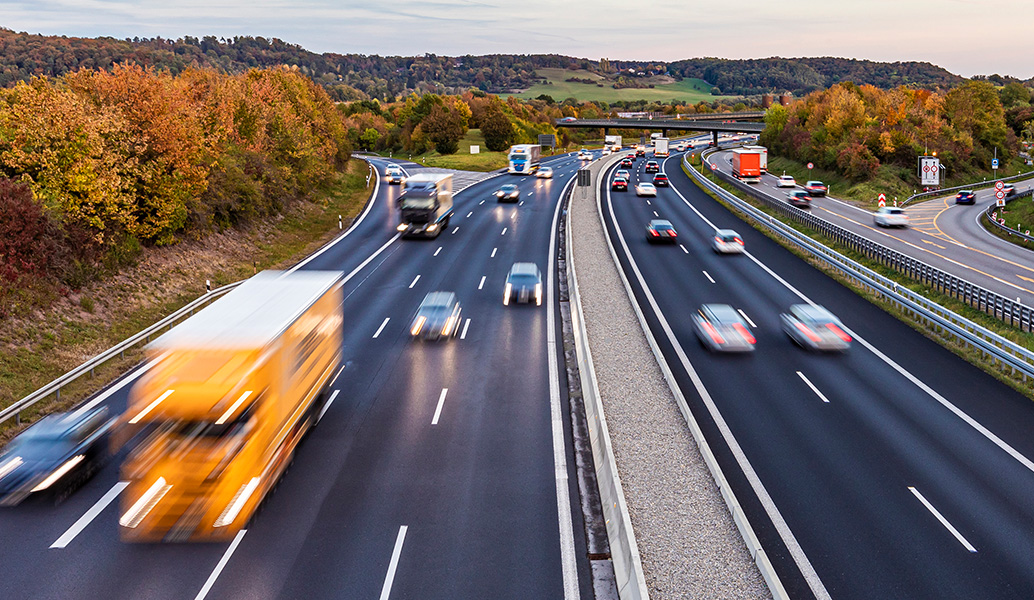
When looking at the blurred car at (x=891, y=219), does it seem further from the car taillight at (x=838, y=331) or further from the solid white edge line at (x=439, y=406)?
the solid white edge line at (x=439, y=406)

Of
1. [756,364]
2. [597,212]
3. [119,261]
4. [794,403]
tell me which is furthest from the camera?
[597,212]

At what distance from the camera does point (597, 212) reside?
61594 millimetres

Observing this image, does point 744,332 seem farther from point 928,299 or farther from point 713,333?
point 928,299

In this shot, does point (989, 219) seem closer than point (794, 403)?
No

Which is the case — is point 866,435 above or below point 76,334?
below

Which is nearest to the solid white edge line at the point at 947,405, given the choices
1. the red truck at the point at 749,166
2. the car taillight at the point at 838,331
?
the car taillight at the point at 838,331

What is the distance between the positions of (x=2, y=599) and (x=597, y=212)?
53.9 meters

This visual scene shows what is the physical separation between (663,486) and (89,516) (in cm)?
1300

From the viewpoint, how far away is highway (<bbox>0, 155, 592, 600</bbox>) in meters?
12.7

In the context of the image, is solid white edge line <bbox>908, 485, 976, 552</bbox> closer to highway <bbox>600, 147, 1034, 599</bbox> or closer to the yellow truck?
highway <bbox>600, 147, 1034, 599</bbox>

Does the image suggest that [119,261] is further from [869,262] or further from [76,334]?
[869,262]

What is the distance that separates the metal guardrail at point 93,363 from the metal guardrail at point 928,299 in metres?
30.8

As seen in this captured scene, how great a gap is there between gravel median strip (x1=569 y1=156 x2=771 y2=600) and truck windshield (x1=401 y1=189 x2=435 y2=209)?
24.0 metres

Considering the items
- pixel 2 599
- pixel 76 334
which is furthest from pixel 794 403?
pixel 76 334
